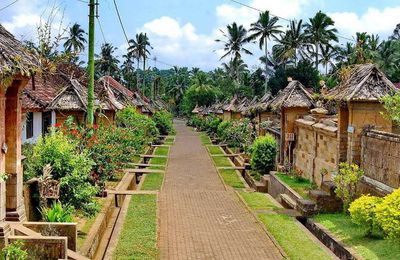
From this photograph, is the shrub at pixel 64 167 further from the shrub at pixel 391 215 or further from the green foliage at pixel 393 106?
the green foliage at pixel 393 106

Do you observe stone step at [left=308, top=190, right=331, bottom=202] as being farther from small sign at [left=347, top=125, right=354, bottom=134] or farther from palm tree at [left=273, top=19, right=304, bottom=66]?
palm tree at [left=273, top=19, right=304, bottom=66]

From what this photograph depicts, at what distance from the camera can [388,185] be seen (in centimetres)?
1268

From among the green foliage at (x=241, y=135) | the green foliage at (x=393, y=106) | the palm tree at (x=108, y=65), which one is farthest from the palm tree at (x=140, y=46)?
the green foliage at (x=393, y=106)

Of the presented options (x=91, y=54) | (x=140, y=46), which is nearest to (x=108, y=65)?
(x=140, y=46)

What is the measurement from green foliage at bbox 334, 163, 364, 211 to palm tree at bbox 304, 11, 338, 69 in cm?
4792

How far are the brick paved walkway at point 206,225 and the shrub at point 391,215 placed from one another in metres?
2.42

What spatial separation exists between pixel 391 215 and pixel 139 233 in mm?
5782

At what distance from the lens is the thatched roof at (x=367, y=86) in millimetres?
14336

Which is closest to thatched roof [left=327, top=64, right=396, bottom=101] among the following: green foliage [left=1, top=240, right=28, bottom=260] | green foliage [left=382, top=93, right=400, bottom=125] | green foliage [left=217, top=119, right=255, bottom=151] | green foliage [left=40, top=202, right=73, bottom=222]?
green foliage [left=382, top=93, right=400, bottom=125]

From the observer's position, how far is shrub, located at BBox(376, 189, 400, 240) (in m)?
9.15

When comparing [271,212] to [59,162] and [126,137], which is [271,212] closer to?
[59,162]

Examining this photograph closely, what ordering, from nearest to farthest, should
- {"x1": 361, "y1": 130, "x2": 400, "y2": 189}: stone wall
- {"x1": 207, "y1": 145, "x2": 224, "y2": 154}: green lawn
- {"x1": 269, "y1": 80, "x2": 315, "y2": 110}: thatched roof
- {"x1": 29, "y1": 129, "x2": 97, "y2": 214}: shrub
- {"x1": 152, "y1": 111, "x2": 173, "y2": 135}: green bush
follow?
{"x1": 29, "y1": 129, "x2": 97, "y2": 214}: shrub, {"x1": 361, "y1": 130, "x2": 400, "y2": 189}: stone wall, {"x1": 269, "y1": 80, "x2": 315, "y2": 110}: thatched roof, {"x1": 207, "y1": 145, "x2": 224, "y2": 154}: green lawn, {"x1": 152, "y1": 111, "x2": 173, "y2": 135}: green bush

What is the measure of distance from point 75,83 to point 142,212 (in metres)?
6.95

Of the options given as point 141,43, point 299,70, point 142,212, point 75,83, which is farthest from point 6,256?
point 141,43
